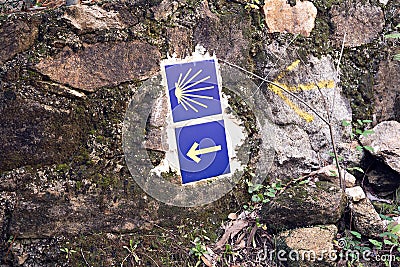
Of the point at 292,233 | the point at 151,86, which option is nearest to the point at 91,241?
the point at 151,86

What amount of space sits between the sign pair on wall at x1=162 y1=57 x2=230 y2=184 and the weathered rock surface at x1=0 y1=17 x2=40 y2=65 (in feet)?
2.14

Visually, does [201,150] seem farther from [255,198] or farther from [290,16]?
[290,16]

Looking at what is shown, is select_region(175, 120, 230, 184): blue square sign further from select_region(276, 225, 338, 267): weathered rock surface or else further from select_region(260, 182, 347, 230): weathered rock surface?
select_region(276, 225, 338, 267): weathered rock surface

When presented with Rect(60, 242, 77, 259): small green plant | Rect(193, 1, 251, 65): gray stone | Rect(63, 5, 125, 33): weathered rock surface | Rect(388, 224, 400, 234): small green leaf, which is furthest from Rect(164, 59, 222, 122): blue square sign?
Rect(388, 224, 400, 234): small green leaf

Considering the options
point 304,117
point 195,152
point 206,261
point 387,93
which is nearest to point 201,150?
point 195,152

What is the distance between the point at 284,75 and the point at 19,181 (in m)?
1.49

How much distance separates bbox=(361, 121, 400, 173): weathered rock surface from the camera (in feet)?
8.83

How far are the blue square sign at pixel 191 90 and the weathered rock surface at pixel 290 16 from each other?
0.49m

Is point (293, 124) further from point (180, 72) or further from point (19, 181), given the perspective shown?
point (19, 181)

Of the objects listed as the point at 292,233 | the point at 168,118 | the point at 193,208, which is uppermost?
the point at 168,118

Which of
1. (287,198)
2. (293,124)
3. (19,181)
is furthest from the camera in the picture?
(293,124)

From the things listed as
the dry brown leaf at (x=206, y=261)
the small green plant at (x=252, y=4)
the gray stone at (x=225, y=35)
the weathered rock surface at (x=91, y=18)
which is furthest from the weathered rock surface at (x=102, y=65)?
the dry brown leaf at (x=206, y=261)

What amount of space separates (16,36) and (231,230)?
1.41 metres

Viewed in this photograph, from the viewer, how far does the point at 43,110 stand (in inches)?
92.7
